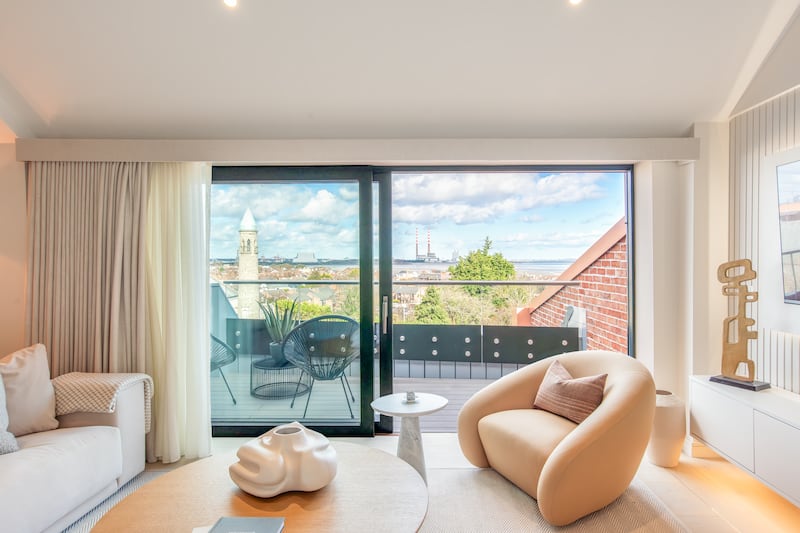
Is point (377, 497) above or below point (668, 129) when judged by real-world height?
below

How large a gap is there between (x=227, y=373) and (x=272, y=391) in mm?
364

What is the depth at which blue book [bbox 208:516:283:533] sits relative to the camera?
1.55 metres

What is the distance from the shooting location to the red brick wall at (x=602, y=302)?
3.55 m

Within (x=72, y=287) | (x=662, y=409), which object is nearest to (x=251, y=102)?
(x=72, y=287)

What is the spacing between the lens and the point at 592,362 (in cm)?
276

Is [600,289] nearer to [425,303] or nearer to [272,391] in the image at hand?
[425,303]

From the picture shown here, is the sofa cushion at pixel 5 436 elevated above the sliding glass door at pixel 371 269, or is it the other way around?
the sliding glass door at pixel 371 269

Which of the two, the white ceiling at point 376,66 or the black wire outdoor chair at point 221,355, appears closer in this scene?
the white ceiling at point 376,66

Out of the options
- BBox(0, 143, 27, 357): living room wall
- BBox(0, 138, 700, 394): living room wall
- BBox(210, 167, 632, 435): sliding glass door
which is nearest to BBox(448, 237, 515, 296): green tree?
BBox(210, 167, 632, 435): sliding glass door

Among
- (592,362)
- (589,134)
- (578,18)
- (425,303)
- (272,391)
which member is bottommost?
(272,391)

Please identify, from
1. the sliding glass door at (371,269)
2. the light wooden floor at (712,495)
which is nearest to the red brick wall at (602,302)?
the sliding glass door at (371,269)

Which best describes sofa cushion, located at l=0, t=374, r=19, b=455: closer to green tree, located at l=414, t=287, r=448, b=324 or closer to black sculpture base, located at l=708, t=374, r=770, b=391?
green tree, located at l=414, t=287, r=448, b=324

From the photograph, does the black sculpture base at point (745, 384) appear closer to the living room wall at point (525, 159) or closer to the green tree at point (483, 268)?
the living room wall at point (525, 159)

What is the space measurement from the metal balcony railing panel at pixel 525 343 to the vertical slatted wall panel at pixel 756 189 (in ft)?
3.56
